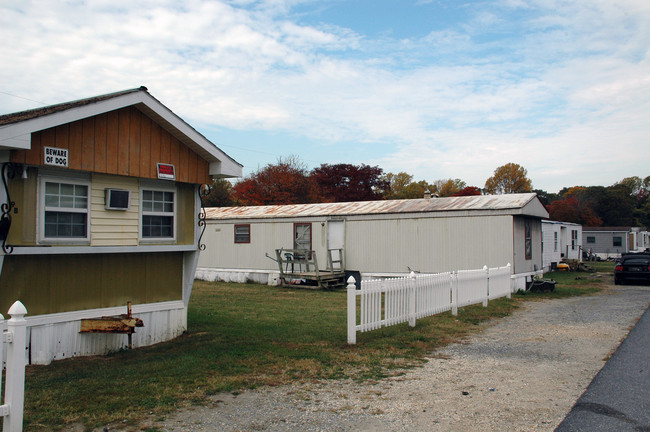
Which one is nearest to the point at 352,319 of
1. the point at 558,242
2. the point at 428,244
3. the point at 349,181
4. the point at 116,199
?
the point at 116,199

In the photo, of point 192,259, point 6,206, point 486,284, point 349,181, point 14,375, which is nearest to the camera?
point 14,375

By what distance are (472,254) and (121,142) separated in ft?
41.8

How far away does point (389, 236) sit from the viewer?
19172mm

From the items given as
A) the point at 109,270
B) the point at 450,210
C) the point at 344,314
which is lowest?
the point at 344,314

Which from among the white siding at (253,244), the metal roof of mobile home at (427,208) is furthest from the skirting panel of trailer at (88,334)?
the white siding at (253,244)

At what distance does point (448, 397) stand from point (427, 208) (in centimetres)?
1334

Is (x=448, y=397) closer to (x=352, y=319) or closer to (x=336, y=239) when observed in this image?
(x=352, y=319)

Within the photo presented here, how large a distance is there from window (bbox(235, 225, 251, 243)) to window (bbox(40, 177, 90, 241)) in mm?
14504

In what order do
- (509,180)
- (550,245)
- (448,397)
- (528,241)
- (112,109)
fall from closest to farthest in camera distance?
(448,397), (112,109), (528,241), (550,245), (509,180)

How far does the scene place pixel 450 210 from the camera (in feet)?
59.2

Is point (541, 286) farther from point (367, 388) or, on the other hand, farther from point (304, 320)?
point (367, 388)

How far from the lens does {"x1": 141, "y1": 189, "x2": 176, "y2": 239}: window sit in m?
8.59

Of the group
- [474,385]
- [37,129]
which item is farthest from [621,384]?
[37,129]

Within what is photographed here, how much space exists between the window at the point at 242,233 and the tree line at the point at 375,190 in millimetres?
13805
